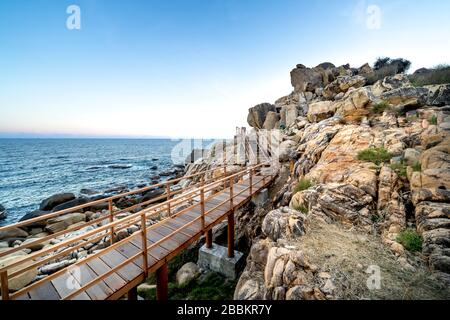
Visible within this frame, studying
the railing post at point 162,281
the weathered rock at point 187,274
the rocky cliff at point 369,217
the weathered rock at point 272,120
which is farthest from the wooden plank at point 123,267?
the weathered rock at point 272,120

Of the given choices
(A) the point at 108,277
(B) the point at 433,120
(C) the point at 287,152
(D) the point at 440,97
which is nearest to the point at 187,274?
(A) the point at 108,277

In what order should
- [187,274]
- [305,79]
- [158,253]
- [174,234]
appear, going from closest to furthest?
1. [158,253]
2. [174,234]
3. [187,274]
4. [305,79]

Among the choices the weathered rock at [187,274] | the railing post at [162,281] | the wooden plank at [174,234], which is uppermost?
the wooden plank at [174,234]

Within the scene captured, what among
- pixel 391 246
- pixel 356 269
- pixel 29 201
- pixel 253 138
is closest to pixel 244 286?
pixel 356 269

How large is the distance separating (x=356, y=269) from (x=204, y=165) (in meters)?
15.1

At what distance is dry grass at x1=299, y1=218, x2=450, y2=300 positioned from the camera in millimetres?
2918

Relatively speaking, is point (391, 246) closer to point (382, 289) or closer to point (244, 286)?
point (382, 289)

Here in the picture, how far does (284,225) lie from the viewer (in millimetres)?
4770

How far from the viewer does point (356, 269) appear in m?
3.39

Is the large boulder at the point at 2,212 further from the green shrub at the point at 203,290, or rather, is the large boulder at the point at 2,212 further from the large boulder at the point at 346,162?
the large boulder at the point at 346,162

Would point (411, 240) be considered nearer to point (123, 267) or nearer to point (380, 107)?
point (123, 267)

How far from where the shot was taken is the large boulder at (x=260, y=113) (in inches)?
1142

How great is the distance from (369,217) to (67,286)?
709cm

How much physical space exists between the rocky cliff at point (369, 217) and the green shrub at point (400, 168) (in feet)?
0.07
